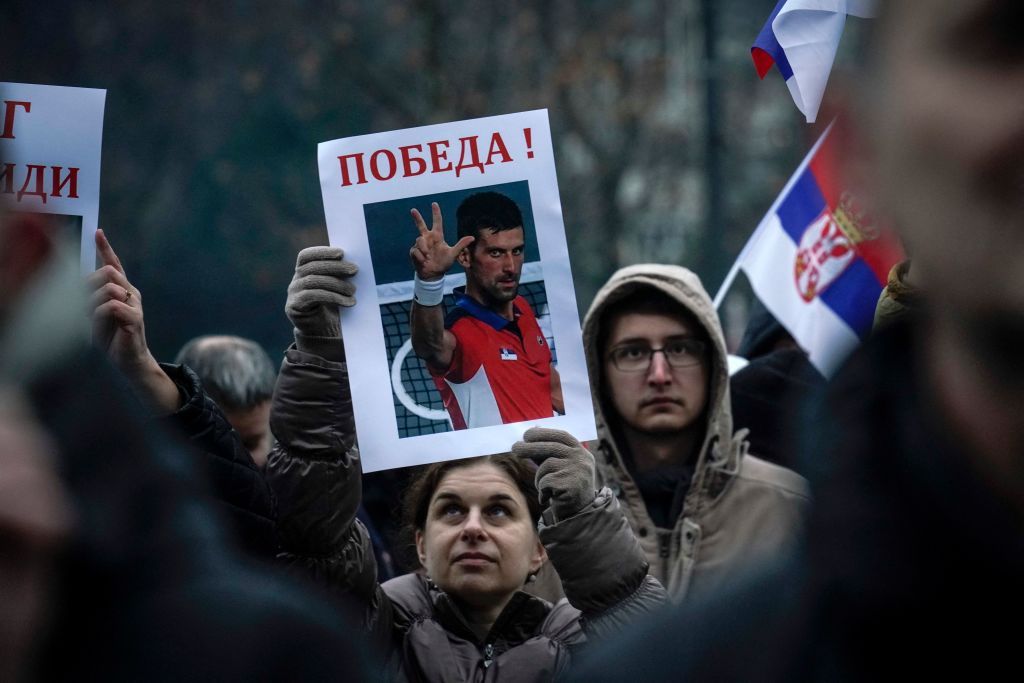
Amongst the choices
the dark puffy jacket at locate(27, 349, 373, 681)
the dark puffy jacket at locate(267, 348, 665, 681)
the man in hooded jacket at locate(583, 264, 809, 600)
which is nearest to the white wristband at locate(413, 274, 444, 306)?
the dark puffy jacket at locate(267, 348, 665, 681)

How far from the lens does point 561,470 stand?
9.14ft

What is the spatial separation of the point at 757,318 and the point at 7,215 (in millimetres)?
4666

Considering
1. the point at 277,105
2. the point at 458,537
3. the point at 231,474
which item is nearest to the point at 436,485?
the point at 458,537

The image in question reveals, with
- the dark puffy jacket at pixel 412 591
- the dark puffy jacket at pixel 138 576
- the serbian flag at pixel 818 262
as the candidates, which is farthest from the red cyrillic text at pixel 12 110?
the serbian flag at pixel 818 262

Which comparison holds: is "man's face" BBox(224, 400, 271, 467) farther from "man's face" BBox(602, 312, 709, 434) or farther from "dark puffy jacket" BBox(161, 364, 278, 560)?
"dark puffy jacket" BBox(161, 364, 278, 560)

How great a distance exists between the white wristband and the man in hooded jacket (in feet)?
3.33

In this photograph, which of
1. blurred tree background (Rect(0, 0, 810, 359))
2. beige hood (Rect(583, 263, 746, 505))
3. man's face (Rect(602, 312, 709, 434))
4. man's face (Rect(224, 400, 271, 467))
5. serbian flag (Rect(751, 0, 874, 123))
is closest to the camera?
serbian flag (Rect(751, 0, 874, 123))

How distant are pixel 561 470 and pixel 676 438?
1181 millimetres

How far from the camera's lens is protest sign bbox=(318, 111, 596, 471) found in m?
2.89

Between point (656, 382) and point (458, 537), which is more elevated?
point (656, 382)

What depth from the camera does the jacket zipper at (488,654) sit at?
9.45 ft

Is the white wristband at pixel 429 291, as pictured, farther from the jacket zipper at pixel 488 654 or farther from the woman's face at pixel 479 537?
the jacket zipper at pixel 488 654

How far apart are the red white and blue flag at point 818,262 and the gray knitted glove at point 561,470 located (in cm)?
178

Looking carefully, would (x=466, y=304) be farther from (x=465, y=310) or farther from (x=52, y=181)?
(x=52, y=181)
